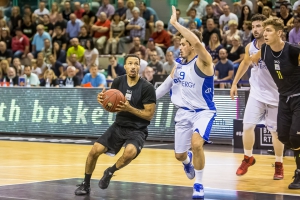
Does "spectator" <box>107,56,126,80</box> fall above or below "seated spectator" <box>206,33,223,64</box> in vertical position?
below

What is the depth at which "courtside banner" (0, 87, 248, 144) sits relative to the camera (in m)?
14.1

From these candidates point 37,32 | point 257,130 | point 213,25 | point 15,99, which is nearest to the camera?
point 257,130

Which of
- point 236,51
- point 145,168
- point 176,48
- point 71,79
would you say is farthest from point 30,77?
point 145,168

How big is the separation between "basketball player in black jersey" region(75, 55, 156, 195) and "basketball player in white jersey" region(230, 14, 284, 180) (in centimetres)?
182

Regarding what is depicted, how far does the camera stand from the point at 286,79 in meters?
8.52

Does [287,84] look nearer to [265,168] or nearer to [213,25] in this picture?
[265,168]

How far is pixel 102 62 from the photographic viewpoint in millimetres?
20453

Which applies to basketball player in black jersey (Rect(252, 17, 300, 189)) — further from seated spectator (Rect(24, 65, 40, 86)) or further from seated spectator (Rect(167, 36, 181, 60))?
seated spectator (Rect(24, 65, 40, 86))

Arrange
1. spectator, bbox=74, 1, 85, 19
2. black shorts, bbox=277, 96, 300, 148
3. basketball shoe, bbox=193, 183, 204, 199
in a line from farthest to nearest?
spectator, bbox=74, 1, 85, 19
black shorts, bbox=277, 96, 300, 148
basketball shoe, bbox=193, 183, 204, 199

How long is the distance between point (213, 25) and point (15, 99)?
229 inches

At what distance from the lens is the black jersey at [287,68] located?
8.45 meters

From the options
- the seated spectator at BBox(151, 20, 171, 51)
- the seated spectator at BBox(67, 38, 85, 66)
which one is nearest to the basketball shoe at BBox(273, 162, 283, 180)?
the seated spectator at BBox(151, 20, 171, 51)

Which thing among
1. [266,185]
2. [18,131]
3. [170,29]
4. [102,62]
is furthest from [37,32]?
[266,185]

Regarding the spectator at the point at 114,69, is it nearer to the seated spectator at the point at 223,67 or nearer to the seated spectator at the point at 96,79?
the seated spectator at the point at 96,79
